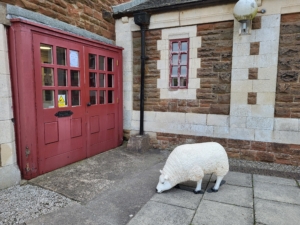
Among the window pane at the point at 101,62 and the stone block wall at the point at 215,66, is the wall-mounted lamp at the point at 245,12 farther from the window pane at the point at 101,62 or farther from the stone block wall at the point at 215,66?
the window pane at the point at 101,62

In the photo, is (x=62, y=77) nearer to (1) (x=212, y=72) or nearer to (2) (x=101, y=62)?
(2) (x=101, y=62)

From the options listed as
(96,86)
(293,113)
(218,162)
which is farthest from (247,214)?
(96,86)

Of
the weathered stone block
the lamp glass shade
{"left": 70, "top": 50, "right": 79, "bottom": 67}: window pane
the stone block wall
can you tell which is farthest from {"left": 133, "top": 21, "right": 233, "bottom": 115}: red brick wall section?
{"left": 70, "top": 50, "right": 79, "bottom": 67}: window pane

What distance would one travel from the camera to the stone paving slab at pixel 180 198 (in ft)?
9.11

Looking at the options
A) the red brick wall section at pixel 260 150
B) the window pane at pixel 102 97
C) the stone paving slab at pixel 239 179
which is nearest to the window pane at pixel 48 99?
the window pane at pixel 102 97

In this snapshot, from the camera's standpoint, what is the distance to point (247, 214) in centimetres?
255

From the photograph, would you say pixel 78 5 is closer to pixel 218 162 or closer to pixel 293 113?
pixel 218 162

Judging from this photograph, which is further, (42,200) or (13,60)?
(13,60)

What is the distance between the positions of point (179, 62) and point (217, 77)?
919 mm

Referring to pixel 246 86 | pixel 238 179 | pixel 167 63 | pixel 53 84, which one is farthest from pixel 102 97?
pixel 238 179

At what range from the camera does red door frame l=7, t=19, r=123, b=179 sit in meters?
3.14

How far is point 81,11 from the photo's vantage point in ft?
14.4

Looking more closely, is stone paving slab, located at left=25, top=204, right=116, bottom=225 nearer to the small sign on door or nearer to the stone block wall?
the small sign on door

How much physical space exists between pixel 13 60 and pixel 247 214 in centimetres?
377
